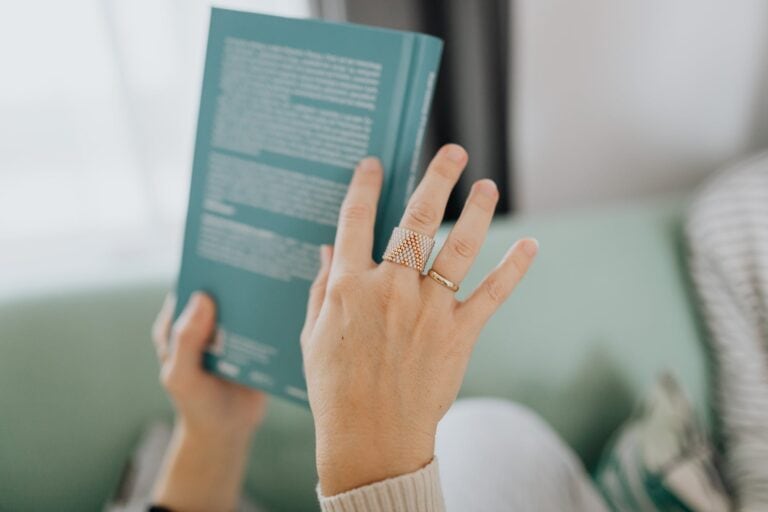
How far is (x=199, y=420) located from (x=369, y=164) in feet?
1.41

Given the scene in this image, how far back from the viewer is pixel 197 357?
85cm

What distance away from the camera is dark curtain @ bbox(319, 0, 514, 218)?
119 cm

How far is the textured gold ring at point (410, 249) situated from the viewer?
61 cm

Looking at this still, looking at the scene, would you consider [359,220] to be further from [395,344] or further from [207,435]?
[207,435]

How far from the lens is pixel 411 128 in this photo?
0.68 meters

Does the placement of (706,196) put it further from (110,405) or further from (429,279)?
(110,405)

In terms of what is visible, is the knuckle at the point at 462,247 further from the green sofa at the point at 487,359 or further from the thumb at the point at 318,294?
the green sofa at the point at 487,359

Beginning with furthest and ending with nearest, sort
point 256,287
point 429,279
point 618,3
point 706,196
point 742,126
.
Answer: point 742,126, point 618,3, point 706,196, point 256,287, point 429,279

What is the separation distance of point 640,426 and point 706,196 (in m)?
0.37

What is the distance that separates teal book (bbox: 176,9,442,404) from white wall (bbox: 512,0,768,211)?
2.35 ft

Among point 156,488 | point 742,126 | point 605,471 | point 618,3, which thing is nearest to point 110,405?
point 156,488

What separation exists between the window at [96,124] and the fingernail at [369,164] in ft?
2.29

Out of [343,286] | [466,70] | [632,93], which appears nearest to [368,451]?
[343,286]

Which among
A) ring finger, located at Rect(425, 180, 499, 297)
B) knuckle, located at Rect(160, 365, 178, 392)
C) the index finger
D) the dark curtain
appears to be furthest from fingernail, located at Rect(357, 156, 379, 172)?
the dark curtain
